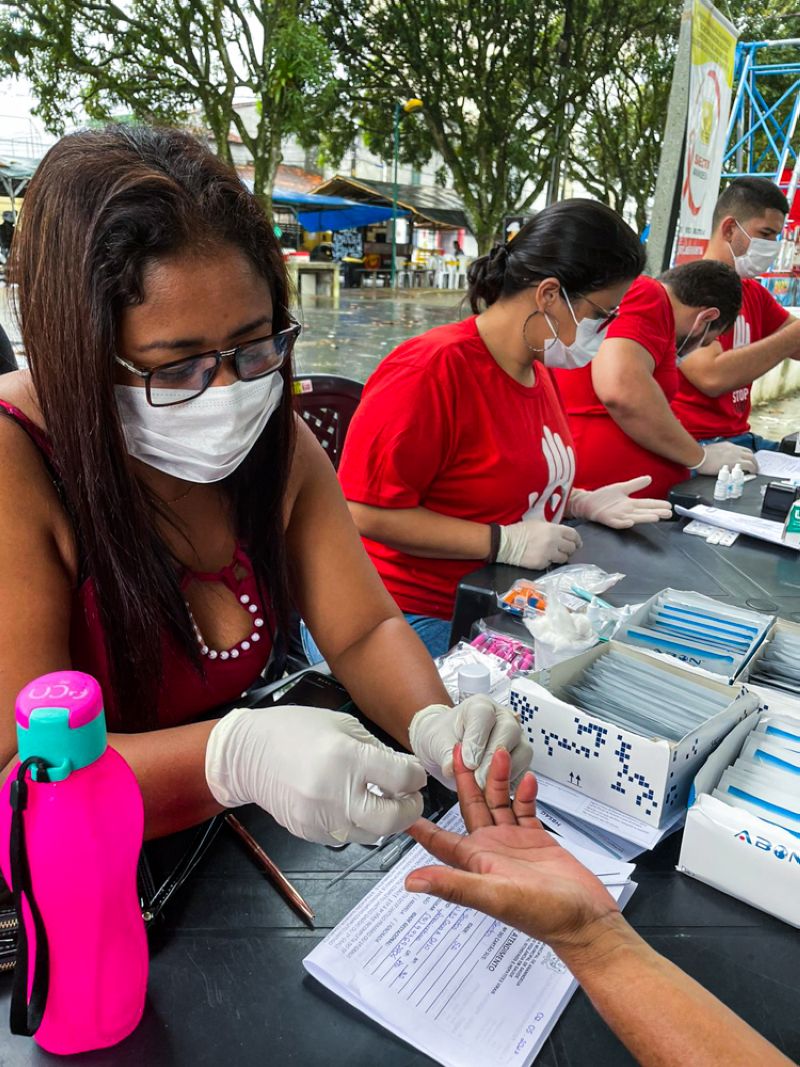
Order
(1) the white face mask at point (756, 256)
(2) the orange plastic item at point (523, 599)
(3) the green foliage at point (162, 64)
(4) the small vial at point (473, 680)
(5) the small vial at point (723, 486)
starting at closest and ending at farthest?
(4) the small vial at point (473, 680), (2) the orange plastic item at point (523, 599), (5) the small vial at point (723, 486), (1) the white face mask at point (756, 256), (3) the green foliage at point (162, 64)

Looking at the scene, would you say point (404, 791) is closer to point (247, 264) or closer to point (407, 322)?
point (247, 264)

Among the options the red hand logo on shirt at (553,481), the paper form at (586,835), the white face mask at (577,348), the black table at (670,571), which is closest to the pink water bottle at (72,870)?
the paper form at (586,835)

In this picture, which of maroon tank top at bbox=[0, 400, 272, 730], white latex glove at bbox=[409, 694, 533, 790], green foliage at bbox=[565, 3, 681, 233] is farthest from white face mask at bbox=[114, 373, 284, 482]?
green foliage at bbox=[565, 3, 681, 233]

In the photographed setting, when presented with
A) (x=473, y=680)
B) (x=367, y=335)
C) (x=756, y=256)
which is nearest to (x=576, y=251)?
(x=473, y=680)

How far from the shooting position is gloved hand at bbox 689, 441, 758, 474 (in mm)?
2916

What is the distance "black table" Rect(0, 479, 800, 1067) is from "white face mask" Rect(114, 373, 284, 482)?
1.81 ft

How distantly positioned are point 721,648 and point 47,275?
127cm

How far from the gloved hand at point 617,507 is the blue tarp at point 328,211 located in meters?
16.8

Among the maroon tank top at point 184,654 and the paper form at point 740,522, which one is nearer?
the maroon tank top at point 184,654

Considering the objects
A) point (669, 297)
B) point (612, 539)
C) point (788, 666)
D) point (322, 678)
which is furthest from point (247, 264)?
point (669, 297)

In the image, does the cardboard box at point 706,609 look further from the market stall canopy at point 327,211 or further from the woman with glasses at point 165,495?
the market stall canopy at point 327,211

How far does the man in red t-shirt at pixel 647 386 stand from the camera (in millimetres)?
2820

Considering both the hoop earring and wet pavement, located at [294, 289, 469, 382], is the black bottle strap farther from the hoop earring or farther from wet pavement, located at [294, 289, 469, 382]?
wet pavement, located at [294, 289, 469, 382]

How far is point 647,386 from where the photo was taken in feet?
9.20
